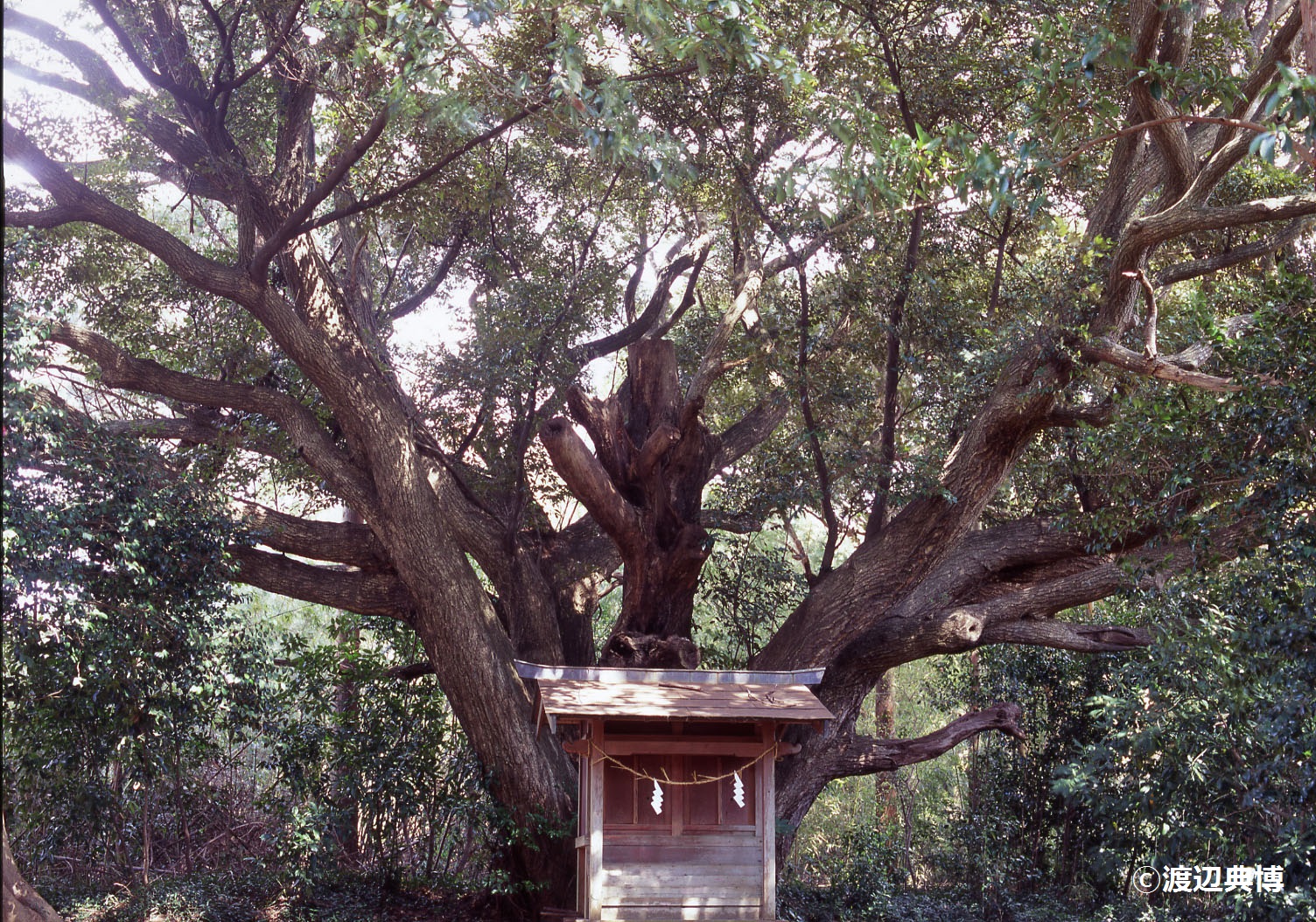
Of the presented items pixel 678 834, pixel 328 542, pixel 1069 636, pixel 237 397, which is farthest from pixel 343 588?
pixel 1069 636

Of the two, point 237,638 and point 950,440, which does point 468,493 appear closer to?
point 237,638

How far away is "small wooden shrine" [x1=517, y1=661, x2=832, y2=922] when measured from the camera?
5.86 m

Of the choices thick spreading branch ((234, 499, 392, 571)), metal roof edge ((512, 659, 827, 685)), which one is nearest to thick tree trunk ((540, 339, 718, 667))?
metal roof edge ((512, 659, 827, 685))

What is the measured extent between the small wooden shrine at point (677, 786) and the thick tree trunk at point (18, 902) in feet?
8.79

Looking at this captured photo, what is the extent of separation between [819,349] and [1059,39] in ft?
8.51

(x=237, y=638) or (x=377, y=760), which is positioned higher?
(x=237, y=638)

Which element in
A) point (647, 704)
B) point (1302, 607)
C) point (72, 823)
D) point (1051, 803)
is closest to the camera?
point (1302, 607)

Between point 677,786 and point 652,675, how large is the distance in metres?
0.65

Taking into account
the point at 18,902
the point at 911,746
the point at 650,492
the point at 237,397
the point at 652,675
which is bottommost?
the point at 18,902

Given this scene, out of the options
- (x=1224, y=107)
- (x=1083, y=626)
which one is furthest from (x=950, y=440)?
(x=1224, y=107)

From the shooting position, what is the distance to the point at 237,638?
6.74 meters

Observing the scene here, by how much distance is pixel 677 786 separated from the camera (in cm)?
608

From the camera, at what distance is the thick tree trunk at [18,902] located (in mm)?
4930

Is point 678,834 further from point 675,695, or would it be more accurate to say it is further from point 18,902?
point 18,902
